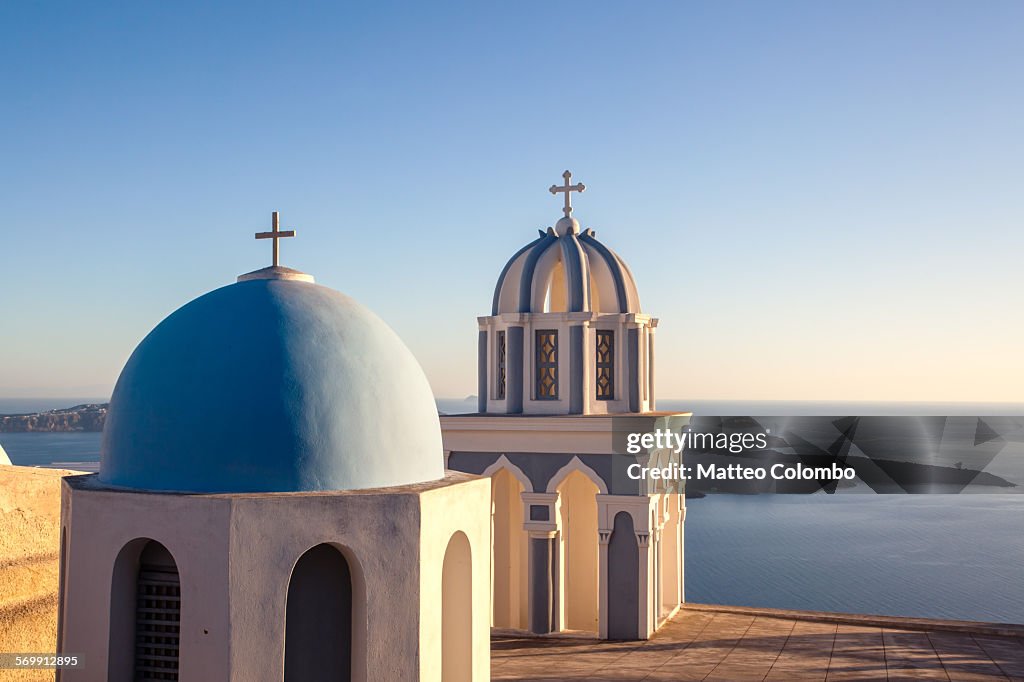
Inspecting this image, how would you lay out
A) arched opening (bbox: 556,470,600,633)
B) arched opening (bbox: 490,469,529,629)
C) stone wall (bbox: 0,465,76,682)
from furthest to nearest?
arched opening (bbox: 556,470,600,633) < arched opening (bbox: 490,469,529,629) < stone wall (bbox: 0,465,76,682)

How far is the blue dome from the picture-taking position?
6.27m

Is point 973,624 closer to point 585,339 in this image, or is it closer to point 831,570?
point 585,339

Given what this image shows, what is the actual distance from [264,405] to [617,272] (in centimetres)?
1096

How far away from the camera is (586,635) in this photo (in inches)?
596

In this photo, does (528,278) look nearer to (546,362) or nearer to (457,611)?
(546,362)

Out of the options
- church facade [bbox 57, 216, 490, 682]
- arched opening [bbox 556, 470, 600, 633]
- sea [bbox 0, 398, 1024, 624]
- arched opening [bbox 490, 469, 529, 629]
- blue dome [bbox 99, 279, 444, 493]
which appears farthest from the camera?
sea [bbox 0, 398, 1024, 624]

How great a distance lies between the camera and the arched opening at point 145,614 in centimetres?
630

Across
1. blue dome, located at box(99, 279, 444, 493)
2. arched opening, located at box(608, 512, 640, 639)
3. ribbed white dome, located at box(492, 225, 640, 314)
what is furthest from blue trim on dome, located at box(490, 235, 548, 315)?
blue dome, located at box(99, 279, 444, 493)

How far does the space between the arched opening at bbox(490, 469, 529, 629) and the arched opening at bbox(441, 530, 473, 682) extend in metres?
8.28

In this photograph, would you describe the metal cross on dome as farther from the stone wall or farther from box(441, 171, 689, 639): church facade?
the stone wall

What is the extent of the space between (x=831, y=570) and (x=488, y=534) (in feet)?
142

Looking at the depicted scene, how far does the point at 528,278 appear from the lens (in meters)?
16.4

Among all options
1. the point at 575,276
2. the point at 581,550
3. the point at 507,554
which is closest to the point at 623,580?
the point at 581,550

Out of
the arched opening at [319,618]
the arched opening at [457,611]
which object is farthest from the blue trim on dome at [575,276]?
the arched opening at [319,618]
